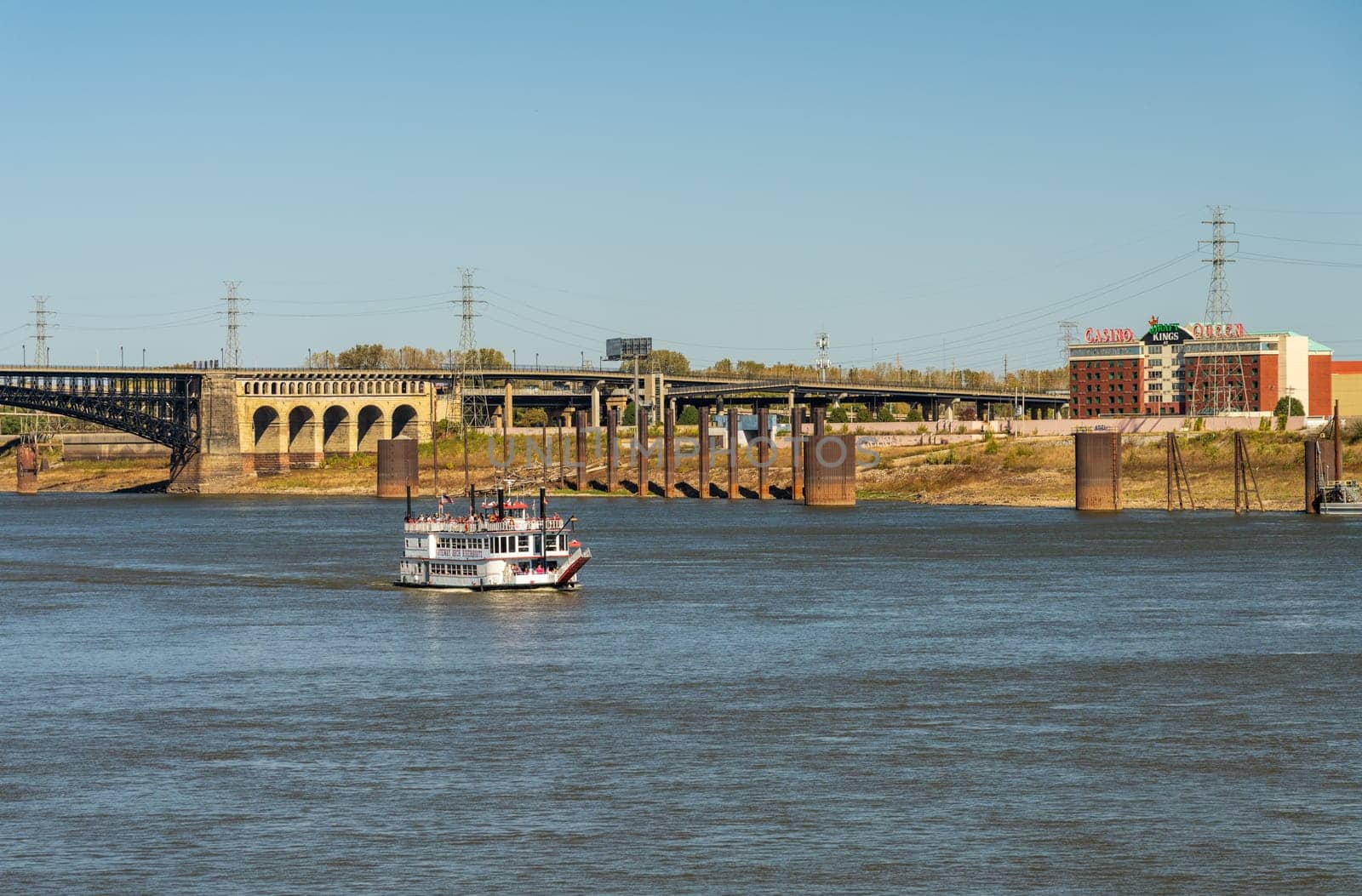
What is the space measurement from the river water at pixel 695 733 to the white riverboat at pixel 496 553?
90.1 inches

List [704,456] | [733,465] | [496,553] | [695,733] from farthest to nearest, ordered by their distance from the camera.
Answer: [704,456]
[733,465]
[496,553]
[695,733]

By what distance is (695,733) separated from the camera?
50.2 meters

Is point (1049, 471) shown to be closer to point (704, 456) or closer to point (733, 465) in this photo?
point (733, 465)

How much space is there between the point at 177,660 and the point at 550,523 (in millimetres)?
29353

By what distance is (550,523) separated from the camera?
303 ft

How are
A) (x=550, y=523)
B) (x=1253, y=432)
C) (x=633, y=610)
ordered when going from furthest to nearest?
(x=1253, y=432) → (x=550, y=523) → (x=633, y=610)

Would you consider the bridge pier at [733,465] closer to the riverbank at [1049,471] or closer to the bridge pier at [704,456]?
the riverbank at [1049,471]

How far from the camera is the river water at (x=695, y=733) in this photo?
3728cm

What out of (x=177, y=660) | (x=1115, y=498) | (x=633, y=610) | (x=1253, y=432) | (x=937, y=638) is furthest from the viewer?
(x=1253, y=432)

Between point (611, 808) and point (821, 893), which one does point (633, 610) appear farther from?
point (821, 893)

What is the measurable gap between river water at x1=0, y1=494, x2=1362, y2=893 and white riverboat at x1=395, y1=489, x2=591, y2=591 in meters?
2.29

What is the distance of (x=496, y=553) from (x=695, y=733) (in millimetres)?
41492

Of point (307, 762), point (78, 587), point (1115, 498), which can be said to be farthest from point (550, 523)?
point (1115, 498)

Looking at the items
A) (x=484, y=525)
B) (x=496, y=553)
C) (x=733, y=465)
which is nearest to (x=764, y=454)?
(x=733, y=465)
